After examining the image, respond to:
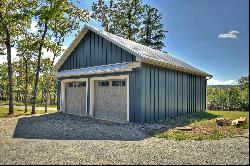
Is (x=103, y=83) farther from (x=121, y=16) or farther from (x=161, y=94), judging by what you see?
(x=121, y=16)

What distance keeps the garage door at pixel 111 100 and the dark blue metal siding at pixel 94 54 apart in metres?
1.30

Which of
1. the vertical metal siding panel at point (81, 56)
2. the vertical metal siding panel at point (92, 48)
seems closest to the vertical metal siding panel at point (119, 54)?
the vertical metal siding panel at point (92, 48)

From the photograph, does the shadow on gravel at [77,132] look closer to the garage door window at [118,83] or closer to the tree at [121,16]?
the garage door window at [118,83]

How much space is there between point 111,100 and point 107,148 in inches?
281

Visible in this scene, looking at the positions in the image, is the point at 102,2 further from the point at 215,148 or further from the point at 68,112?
the point at 215,148

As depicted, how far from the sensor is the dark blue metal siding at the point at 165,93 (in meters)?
13.6

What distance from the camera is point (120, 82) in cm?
1470

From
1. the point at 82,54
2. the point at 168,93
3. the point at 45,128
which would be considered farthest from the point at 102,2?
the point at 45,128

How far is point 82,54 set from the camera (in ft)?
58.3

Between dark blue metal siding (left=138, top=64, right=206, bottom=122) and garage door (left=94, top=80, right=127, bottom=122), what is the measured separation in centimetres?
130

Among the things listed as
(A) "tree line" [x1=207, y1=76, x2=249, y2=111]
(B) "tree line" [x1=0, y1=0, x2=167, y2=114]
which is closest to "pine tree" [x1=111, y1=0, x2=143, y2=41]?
(B) "tree line" [x1=0, y1=0, x2=167, y2=114]

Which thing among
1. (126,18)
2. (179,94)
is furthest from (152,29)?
(179,94)

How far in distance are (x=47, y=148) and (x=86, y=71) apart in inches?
345

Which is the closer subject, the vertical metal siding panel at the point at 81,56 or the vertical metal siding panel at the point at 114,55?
the vertical metal siding panel at the point at 114,55
